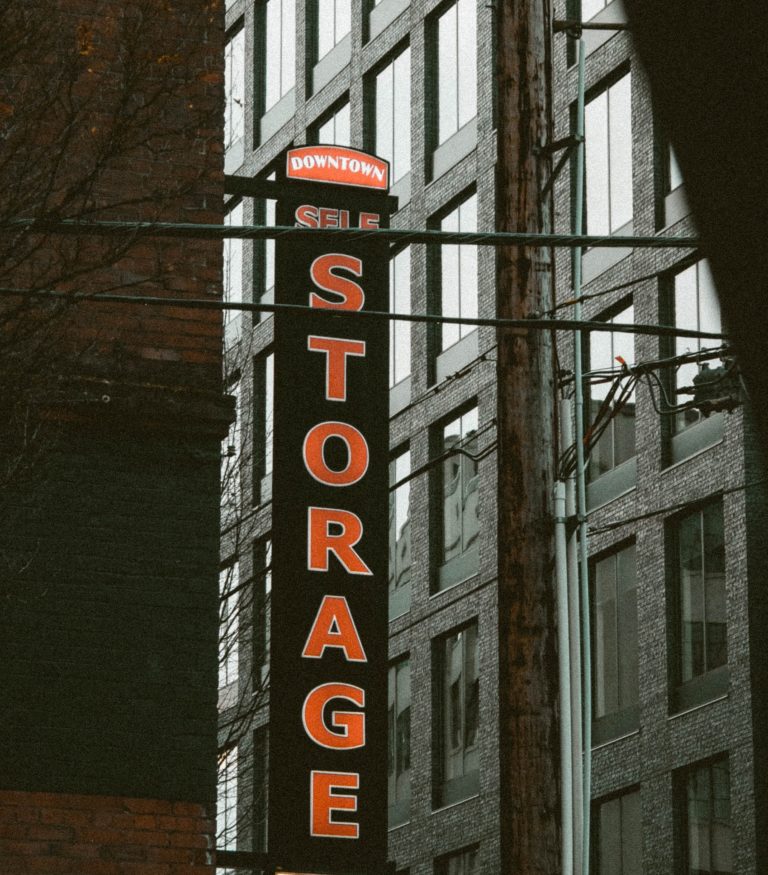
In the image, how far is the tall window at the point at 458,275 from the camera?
35.7m

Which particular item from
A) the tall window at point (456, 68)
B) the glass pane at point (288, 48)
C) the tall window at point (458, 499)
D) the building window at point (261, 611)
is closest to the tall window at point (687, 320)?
the tall window at point (458, 499)

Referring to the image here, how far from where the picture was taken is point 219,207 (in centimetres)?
1046

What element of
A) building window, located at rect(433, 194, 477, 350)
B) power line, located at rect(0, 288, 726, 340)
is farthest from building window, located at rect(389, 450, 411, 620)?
power line, located at rect(0, 288, 726, 340)

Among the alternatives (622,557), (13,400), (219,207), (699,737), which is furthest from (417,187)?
(13,400)

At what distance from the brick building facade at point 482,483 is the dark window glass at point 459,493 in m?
0.07

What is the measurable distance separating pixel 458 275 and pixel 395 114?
5059mm

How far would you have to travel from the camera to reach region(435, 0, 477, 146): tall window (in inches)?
1442

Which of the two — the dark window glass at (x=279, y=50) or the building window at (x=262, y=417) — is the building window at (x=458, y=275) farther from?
the dark window glass at (x=279, y=50)

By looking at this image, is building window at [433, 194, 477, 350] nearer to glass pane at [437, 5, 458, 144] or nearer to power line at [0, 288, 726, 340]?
glass pane at [437, 5, 458, 144]

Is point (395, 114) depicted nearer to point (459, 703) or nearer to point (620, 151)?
point (620, 151)

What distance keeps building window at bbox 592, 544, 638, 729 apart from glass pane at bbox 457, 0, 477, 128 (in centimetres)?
1090

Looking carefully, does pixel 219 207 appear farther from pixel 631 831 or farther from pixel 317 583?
pixel 631 831

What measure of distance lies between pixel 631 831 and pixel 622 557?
471 cm

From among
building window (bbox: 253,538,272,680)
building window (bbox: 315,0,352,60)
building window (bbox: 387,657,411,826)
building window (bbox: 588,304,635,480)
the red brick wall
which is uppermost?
building window (bbox: 315,0,352,60)
